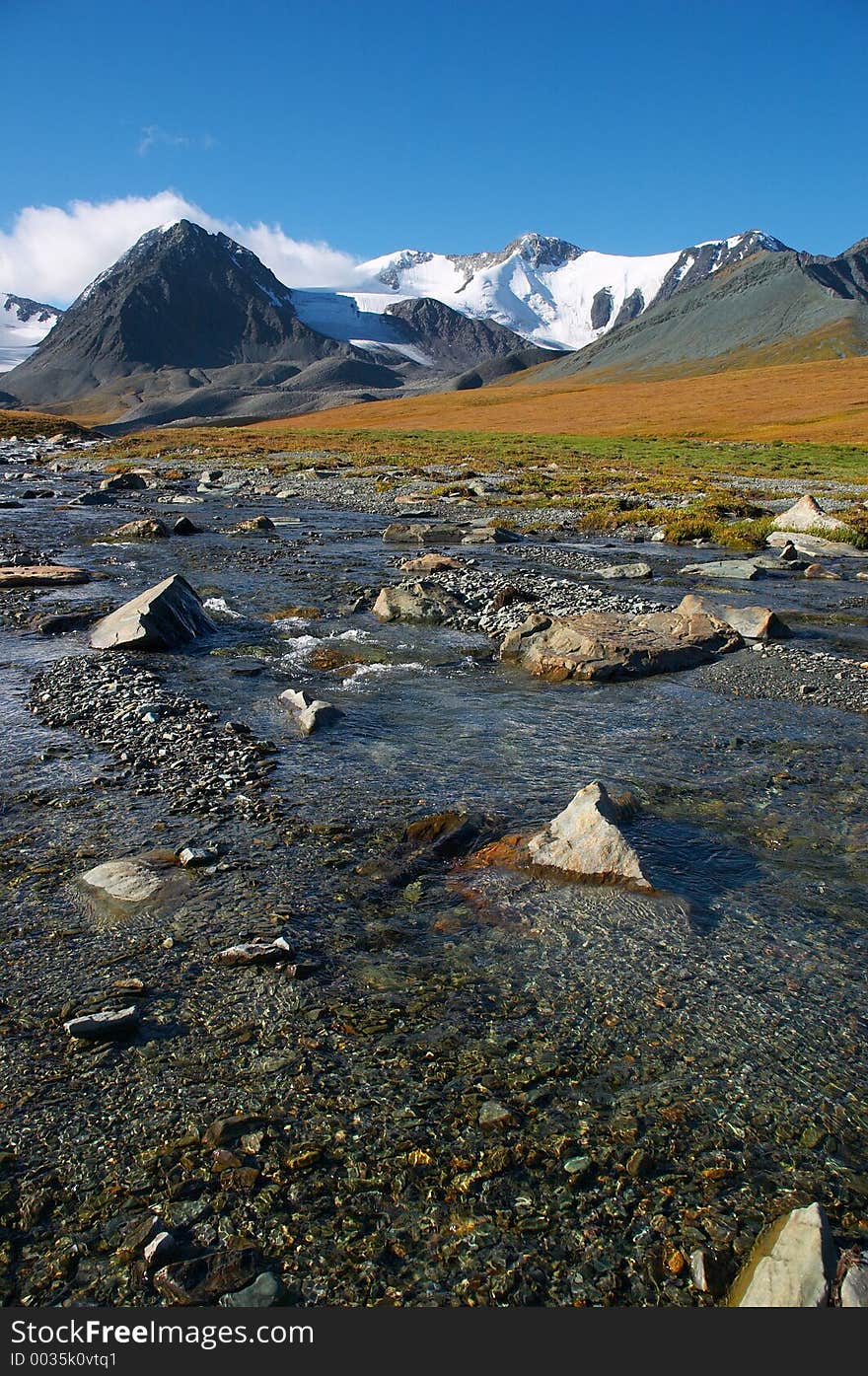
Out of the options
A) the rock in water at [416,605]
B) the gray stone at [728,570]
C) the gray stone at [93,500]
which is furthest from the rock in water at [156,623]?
the gray stone at [93,500]

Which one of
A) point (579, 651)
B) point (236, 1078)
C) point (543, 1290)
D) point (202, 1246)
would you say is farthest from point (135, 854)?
point (579, 651)

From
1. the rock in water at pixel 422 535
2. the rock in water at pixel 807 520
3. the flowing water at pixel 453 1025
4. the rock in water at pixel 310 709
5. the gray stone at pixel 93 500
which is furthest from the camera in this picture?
the gray stone at pixel 93 500

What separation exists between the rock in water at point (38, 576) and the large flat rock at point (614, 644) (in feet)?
43.6

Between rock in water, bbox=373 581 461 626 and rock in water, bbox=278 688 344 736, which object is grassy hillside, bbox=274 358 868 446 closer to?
rock in water, bbox=373 581 461 626

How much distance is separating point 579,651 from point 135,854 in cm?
927

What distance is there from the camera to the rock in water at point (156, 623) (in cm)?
1580

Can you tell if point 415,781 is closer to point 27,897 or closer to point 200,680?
point 27,897

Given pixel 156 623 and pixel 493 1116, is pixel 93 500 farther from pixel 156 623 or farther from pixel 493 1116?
pixel 493 1116

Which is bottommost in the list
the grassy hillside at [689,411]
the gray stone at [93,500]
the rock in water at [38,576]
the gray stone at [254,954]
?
the gray stone at [254,954]

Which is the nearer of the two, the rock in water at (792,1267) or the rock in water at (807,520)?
the rock in water at (792,1267)

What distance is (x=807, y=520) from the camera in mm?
31750

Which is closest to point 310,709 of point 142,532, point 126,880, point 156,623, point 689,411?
point 126,880

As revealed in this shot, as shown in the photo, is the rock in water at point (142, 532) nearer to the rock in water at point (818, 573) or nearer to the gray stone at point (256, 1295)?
the rock in water at point (818, 573)

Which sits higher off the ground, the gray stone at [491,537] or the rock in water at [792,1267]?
the gray stone at [491,537]
